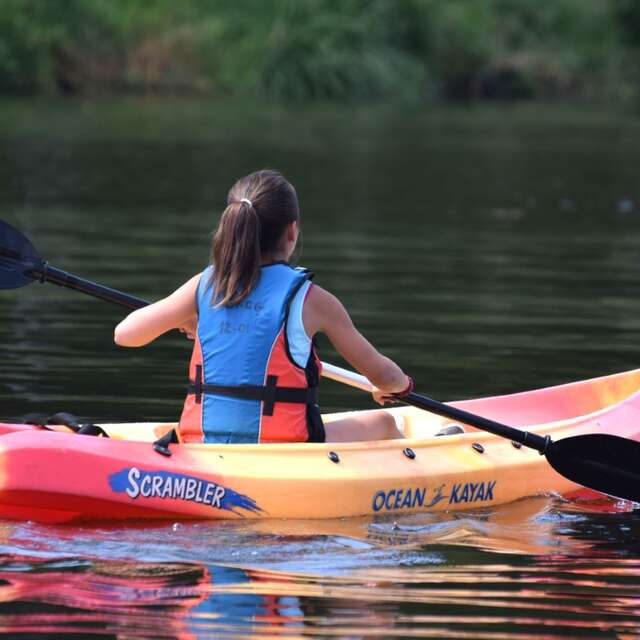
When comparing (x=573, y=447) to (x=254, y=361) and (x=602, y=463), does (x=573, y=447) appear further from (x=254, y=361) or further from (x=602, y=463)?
(x=254, y=361)

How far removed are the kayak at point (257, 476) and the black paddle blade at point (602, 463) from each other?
19 centimetres

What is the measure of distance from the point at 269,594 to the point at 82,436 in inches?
41.7

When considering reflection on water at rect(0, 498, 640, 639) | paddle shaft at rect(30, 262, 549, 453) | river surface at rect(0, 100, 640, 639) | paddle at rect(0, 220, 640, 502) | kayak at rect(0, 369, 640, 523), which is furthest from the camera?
paddle at rect(0, 220, 640, 502)

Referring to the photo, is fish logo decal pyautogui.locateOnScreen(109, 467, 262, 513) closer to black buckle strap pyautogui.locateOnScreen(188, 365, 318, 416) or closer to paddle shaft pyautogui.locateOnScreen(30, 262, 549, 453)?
black buckle strap pyautogui.locateOnScreen(188, 365, 318, 416)

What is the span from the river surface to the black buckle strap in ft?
1.43

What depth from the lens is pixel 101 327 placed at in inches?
379

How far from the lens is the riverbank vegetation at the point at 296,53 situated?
39.7m

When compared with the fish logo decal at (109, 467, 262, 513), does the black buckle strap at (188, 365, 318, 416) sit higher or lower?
higher

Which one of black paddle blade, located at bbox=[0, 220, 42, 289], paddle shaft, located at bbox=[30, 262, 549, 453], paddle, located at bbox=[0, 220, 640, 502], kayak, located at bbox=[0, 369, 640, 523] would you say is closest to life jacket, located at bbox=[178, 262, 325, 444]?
kayak, located at bbox=[0, 369, 640, 523]

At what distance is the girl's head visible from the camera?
17.6 feet

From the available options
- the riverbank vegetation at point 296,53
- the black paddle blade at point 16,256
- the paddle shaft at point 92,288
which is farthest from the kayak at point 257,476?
the riverbank vegetation at point 296,53

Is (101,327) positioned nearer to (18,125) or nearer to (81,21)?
(18,125)

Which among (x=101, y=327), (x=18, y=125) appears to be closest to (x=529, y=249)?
(x=101, y=327)

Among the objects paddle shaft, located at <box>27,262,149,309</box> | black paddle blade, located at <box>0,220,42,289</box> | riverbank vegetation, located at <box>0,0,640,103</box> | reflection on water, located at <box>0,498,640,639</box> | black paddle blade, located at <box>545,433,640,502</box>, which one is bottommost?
reflection on water, located at <box>0,498,640,639</box>
